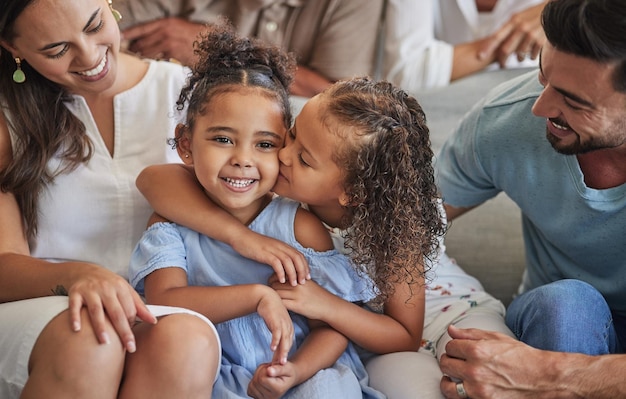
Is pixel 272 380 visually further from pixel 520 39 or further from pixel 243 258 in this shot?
pixel 520 39

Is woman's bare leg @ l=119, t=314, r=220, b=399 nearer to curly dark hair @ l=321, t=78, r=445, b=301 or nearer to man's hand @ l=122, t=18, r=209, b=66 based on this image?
curly dark hair @ l=321, t=78, r=445, b=301

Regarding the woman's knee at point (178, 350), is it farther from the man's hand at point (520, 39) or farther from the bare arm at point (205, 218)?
the man's hand at point (520, 39)

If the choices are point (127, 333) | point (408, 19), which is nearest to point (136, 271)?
point (127, 333)

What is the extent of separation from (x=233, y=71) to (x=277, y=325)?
1.55ft

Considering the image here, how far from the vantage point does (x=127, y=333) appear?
1.26 meters

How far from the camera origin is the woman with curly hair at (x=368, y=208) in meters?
1.39

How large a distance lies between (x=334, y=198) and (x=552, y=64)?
0.44 m

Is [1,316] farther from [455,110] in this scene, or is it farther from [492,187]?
[455,110]

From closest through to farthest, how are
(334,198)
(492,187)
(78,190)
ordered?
(334,198) → (78,190) → (492,187)

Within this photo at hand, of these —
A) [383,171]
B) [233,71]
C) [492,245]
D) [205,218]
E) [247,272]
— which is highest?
[233,71]

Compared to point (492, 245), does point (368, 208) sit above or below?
above

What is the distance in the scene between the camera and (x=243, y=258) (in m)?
1.51

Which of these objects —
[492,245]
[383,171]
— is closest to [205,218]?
[383,171]

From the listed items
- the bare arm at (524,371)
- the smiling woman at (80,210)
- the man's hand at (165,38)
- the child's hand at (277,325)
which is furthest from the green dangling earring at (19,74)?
the bare arm at (524,371)
